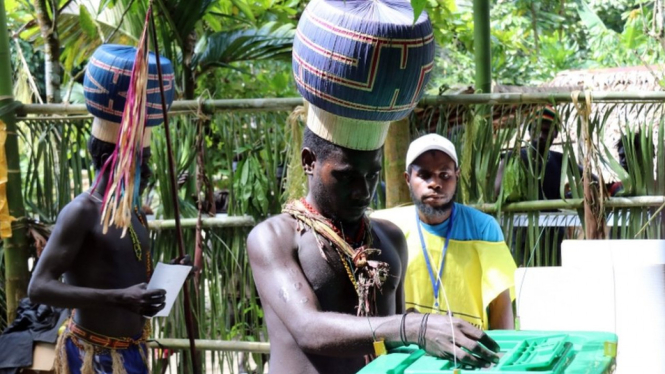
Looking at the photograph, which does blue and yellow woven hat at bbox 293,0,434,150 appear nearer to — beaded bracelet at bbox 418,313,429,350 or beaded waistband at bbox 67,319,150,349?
beaded bracelet at bbox 418,313,429,350

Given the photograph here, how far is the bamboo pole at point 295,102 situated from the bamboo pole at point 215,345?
131 centimetres

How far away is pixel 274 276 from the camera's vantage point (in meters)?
2.69

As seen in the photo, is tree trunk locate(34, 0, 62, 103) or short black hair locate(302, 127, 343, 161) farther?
tree trunk locate(34, 0, 62, 103)

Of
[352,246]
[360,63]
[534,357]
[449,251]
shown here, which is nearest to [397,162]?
[449,251]

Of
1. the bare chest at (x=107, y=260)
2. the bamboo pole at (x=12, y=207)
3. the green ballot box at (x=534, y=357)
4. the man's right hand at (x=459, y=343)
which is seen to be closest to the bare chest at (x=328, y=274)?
the green ballot box at (x=534, y=357)

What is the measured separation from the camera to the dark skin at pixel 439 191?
442cm

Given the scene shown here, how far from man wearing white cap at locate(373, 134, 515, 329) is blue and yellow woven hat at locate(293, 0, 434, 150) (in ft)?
5.55

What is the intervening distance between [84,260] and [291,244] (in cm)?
185

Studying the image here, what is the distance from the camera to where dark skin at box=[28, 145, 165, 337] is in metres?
4.19

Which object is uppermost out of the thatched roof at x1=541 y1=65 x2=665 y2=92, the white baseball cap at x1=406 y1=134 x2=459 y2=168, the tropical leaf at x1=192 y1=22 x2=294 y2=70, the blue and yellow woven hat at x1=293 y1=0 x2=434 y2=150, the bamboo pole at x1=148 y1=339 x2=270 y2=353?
the blue and yellow woven hat at x1=293 y1=0 x2=434 y2=150

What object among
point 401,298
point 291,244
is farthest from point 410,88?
point 401,298

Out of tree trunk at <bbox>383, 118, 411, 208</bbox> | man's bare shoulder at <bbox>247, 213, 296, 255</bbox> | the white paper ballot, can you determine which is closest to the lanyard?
tree trunk at <bbox>383, 118, 411, 208</bbox>

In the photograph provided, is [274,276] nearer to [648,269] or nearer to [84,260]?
[648,269]

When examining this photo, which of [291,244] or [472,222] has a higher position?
[291,244]
